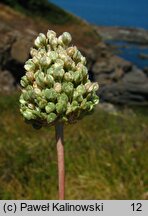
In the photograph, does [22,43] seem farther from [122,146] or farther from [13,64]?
[122,146]

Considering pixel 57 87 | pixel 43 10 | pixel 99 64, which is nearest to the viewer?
pixel 57 87

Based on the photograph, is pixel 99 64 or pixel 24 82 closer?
pixel 24 82

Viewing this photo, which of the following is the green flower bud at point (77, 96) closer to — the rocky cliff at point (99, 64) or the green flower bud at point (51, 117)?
the green flower bud at point (51, 117)

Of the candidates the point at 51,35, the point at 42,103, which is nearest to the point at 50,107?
the point at 42,103

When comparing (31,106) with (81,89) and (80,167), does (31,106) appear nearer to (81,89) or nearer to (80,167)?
(81,89)

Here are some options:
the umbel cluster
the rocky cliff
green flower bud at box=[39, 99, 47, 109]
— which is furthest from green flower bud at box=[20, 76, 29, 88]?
the rocky cliff

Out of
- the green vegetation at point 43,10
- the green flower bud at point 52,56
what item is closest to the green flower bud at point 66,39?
the green flower bud at point 52,56

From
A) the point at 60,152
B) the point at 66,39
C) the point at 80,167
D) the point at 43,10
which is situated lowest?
the point at 60,152
